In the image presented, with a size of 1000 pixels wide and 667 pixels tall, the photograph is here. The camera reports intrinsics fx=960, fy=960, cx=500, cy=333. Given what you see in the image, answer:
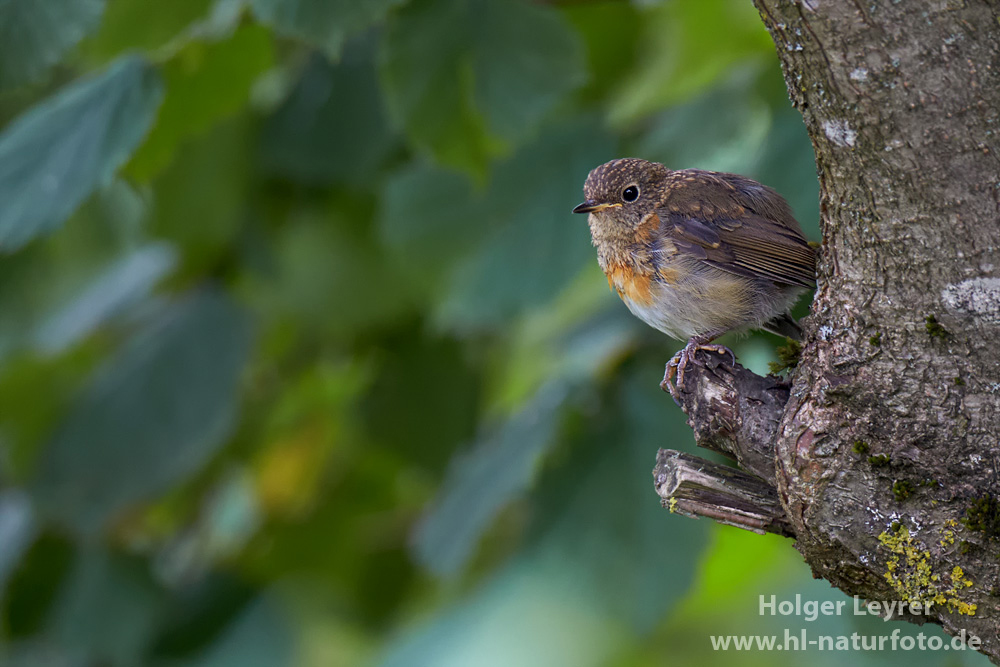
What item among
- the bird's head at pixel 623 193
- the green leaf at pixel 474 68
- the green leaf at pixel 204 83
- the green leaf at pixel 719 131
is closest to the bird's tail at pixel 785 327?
the bird's head at pixel 623 193

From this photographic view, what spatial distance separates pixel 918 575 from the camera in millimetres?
2281

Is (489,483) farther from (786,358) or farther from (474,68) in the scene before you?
(474,68)

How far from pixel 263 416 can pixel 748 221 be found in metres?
3.35

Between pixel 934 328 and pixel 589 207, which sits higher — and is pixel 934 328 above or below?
below

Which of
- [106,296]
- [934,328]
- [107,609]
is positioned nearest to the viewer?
[934,328]

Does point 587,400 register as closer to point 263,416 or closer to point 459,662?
point 459,662

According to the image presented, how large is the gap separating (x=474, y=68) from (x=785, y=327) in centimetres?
166

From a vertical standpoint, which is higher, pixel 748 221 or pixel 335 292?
pixel 335 292

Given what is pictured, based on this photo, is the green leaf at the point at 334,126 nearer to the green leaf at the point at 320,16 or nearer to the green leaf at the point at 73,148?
the green leaf at the point at 73,148

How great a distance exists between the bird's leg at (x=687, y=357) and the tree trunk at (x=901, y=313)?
1.57 feet

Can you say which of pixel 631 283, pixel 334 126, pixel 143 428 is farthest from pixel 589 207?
pixel 143 428

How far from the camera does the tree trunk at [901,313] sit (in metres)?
2.02

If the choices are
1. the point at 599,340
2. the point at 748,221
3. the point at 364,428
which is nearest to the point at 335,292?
the point at 364,428

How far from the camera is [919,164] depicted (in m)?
2.10
